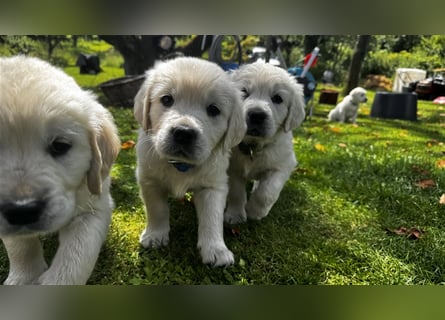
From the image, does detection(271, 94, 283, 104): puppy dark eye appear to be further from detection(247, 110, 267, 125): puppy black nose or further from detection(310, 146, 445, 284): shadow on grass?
detection(310, 146, 445, 284): shadow on grass

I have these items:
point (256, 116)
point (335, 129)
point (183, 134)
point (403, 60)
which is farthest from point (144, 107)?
point (335, 129)

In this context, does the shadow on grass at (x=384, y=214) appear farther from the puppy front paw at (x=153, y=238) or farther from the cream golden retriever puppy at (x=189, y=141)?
the puppy front paw at (x=153, y=238)

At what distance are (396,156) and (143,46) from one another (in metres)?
2.85

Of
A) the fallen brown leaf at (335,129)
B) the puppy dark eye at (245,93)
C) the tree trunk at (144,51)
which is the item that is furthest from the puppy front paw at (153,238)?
the fallen brown leaf at (335,129)

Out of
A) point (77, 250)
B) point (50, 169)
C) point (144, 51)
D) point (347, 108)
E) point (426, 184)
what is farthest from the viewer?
point (347, 108)

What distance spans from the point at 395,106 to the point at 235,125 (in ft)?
15.7

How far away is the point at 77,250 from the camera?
178cm

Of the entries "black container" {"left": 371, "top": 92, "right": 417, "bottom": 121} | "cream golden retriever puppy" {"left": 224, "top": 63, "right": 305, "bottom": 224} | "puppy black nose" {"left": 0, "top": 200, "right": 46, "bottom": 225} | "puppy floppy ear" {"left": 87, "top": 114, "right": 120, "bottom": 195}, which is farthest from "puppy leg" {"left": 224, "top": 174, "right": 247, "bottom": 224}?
"black container" {"left": 371, "top": 92, "right": 417, "bottom": 121}

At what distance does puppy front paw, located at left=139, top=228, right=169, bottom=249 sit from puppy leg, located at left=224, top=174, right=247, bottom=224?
55cm

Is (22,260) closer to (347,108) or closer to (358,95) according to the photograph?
(347,108)

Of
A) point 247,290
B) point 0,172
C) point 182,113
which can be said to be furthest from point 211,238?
point 0,172

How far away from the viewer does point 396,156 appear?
4.30 meters

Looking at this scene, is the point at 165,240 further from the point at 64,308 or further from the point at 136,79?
the point at 136,79
